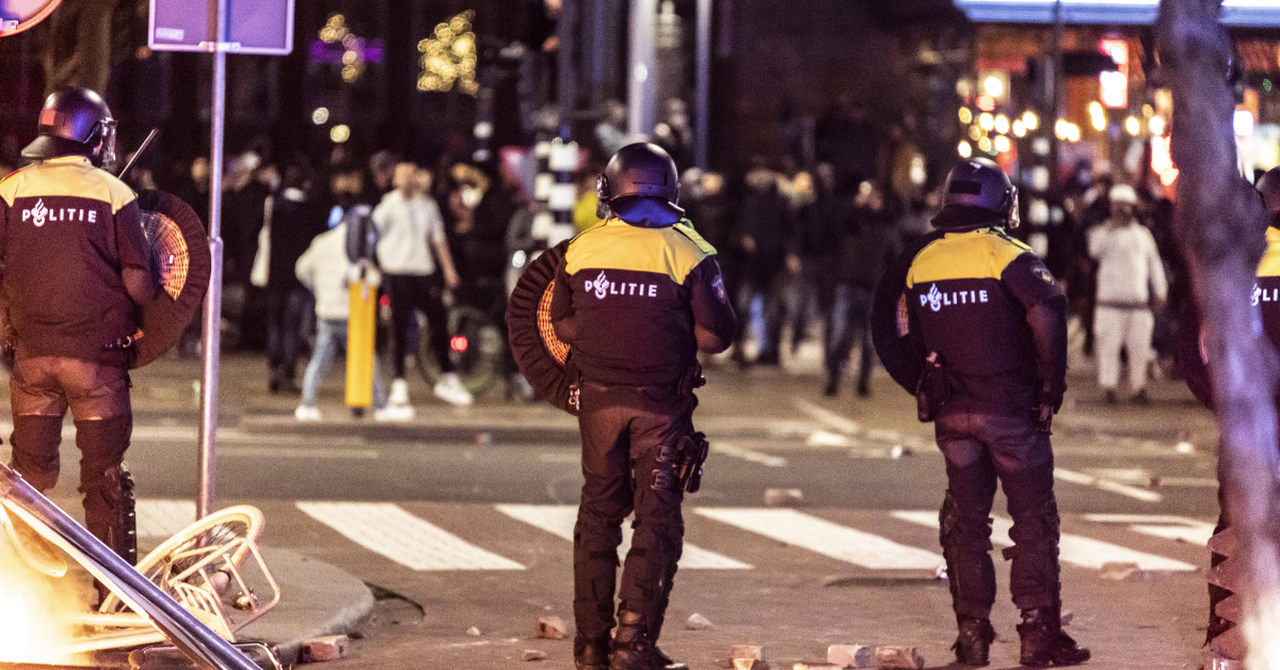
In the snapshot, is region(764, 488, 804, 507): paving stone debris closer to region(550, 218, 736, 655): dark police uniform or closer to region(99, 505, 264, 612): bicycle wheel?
region(550, 218, 736, 655): dark police uniform

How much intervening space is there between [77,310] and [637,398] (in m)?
2.16

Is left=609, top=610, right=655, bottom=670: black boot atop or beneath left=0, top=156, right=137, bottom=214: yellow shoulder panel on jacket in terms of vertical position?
beneath

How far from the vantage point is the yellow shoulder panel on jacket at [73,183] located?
765 cm

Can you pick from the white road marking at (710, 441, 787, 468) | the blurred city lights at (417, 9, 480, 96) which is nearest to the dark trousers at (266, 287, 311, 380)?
the white road marking at (710, 441, 787, 468)

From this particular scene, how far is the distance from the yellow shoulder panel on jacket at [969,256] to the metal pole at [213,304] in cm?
287

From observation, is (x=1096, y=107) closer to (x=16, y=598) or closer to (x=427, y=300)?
(x=427, y=300)

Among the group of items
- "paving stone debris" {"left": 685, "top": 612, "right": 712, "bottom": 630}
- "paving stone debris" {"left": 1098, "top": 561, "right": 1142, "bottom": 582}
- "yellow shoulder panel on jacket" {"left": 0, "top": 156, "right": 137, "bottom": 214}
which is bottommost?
"paving stone debris" {"left": 1098, "top": 561, "right": 1142, "bottom": 582}

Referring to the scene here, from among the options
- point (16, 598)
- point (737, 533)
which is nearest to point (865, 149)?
point (737, 533)

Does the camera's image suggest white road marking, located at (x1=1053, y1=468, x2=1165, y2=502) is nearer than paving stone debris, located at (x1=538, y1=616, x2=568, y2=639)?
No

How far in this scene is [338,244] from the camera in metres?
16.5

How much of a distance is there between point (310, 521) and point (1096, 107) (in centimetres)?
1880

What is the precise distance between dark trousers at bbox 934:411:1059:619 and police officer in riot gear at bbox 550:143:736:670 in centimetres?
107

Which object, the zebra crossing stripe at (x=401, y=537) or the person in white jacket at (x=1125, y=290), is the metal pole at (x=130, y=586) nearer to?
the zebra crossing stripe at (x=401, y=537)

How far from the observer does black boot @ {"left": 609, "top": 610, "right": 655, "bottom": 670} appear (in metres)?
7.20
